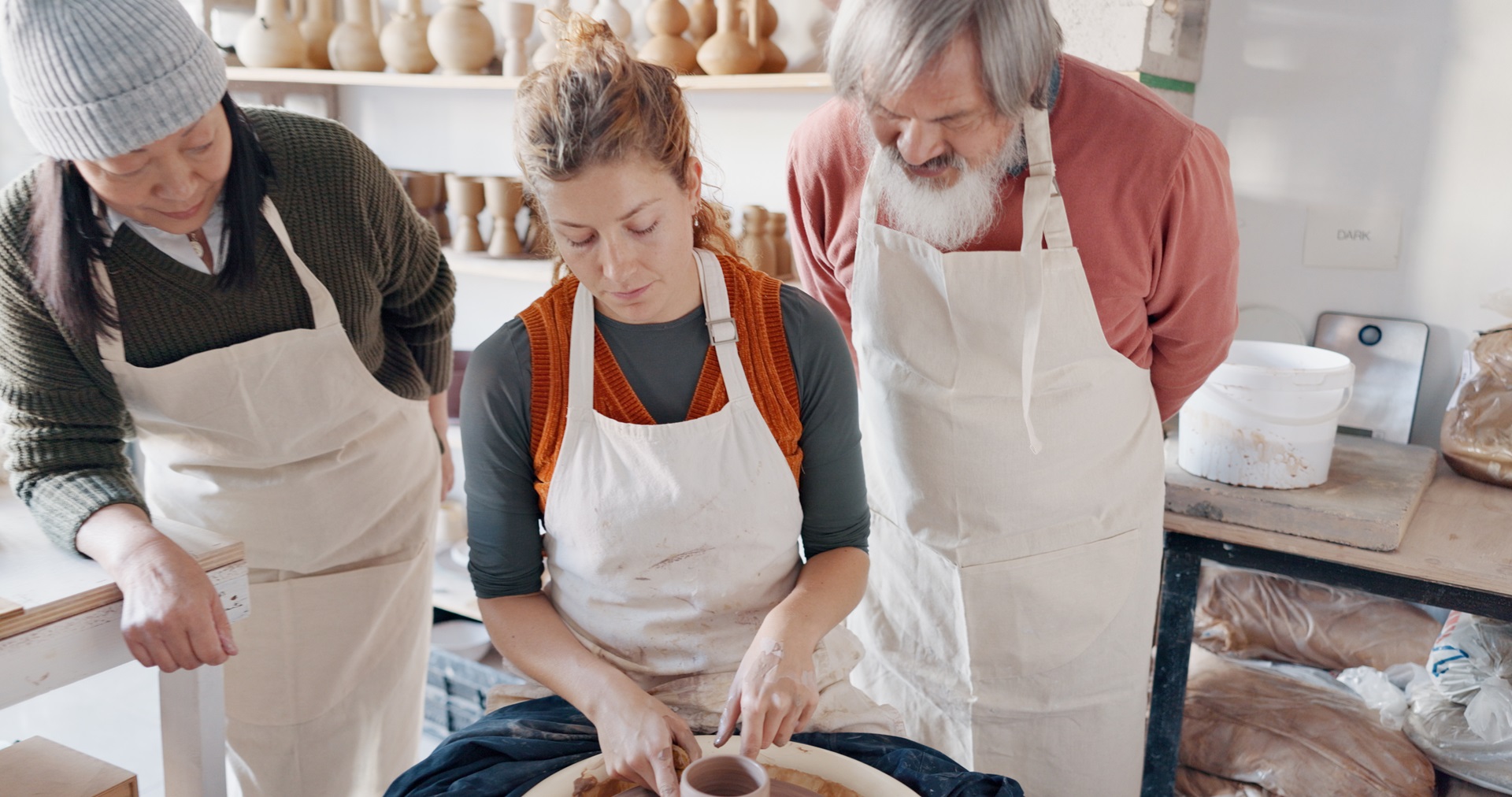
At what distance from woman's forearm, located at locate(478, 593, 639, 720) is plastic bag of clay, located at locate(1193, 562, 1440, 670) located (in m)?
1.48

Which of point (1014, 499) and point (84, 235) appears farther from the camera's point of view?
point (1014, 499)

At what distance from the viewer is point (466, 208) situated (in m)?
2.90

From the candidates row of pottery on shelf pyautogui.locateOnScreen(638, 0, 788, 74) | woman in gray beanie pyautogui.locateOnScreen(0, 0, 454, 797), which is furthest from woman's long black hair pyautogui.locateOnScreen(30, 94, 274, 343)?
row of pottery on shelf pyautogui.locateOnScreen(638, 0, 788, 74)

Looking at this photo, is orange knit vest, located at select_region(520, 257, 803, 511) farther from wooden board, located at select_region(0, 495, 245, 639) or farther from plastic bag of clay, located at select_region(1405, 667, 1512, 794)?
plastic bag of clay, located at select_region(1405, 667, 1512, 794)

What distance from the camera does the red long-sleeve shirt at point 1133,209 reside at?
1380 millimetres

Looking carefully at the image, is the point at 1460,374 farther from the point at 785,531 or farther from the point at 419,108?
the point at 419,108

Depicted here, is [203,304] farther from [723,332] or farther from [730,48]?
[730,48]

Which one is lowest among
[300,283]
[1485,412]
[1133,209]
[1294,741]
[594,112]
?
A: [1294,741]

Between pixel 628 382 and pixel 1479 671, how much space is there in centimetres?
162

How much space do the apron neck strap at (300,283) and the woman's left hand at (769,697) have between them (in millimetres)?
850

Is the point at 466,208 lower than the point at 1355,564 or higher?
higher

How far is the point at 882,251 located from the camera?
151 cm

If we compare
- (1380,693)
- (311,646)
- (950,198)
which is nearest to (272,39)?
(311,646)

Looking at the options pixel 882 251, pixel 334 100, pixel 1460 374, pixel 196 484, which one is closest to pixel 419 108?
pixel 334 100
